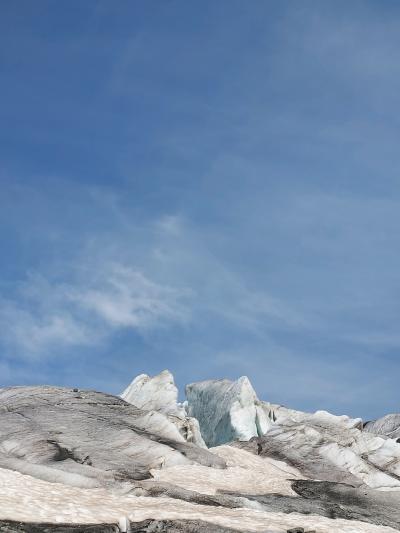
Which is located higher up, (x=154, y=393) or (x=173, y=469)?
(x=154, y=393)

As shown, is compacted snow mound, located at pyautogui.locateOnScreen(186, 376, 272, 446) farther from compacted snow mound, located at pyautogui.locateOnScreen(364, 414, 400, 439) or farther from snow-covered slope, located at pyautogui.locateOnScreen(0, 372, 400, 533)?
compacted snow mound, located at pyautogui.locateOnScreen(364, 414, 400, 439)

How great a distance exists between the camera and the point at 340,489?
4644 cm

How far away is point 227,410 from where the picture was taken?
73250mm

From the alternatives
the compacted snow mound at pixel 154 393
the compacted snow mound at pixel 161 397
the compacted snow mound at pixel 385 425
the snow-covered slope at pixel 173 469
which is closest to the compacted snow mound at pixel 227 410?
the snow-covered slope at pixel 173 469

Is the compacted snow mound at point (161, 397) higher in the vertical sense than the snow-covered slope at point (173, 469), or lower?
higher

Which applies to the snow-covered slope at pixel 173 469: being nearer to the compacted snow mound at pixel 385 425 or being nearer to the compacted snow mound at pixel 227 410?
the compacted snow mound at pixel 227 410

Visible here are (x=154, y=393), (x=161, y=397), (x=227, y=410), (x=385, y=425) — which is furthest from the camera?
(x=385, y=425)

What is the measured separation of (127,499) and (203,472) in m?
11.2

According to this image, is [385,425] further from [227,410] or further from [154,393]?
[154,393]

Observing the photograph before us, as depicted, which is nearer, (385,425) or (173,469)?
(173,469)

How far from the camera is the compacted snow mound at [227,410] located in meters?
71.8

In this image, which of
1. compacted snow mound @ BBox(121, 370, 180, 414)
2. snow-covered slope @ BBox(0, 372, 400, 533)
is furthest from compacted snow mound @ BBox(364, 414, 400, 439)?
compacted snow mound @ BBox(121, 370, 180, 414)

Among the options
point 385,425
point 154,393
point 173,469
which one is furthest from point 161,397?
point 385,425

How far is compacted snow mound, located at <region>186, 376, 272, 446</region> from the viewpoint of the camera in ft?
236
